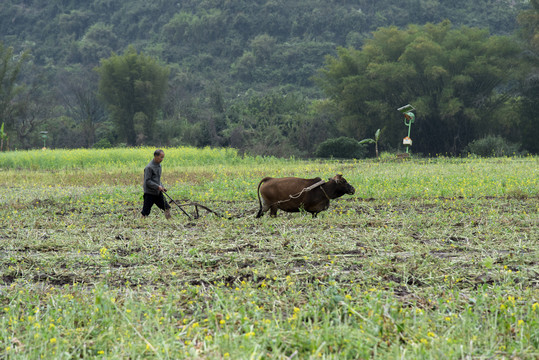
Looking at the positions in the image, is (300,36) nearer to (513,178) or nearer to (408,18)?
(408,18)

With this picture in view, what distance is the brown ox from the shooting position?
8109 mm

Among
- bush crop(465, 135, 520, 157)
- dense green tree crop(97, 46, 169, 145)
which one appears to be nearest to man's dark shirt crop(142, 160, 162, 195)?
bush crop(465, 135, 520, 157)

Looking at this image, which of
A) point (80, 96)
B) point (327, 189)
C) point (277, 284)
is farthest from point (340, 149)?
point (80, 96)

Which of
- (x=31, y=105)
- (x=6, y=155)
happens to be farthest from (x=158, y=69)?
(x=6, y=155)

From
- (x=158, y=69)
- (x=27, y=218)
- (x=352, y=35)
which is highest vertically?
(x=352, y=35)

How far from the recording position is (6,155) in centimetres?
2494

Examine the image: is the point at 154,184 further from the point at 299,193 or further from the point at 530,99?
the point at 530,99

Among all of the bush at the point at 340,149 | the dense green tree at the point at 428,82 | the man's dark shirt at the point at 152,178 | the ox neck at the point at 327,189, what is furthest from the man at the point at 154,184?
the dense green tree at the point at 428,82

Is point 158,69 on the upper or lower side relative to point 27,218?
upper

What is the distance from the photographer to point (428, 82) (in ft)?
105

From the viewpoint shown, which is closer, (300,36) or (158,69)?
(158,69)

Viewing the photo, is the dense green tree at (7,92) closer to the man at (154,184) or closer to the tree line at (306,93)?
the tree line at (306,93)

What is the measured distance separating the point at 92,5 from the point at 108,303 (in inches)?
3866

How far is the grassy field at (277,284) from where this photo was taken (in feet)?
10.8
